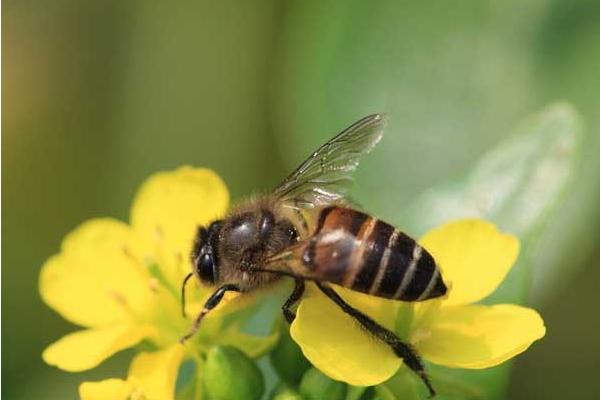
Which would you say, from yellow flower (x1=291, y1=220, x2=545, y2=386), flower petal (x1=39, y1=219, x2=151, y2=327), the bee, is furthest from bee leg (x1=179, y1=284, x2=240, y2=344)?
flower petal (x1=39, y1=219, x2=151, y2=327)

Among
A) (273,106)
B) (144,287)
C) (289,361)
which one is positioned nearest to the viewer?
(289,361)

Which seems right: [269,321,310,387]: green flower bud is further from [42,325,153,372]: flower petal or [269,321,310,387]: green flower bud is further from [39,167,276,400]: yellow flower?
Answer: [42,325,153,372]: flower petal

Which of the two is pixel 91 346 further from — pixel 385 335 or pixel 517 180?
pixel 517 180

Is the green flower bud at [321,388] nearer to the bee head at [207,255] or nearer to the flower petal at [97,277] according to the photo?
the bee head at [207,255]

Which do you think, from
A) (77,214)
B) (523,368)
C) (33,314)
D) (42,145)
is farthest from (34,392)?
(523,368)

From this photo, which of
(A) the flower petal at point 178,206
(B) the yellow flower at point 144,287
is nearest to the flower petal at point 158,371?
(B) the yellow flower at point 144,287

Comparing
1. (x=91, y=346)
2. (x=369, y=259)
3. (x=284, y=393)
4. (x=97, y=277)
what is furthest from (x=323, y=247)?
(x=97, y=277)
